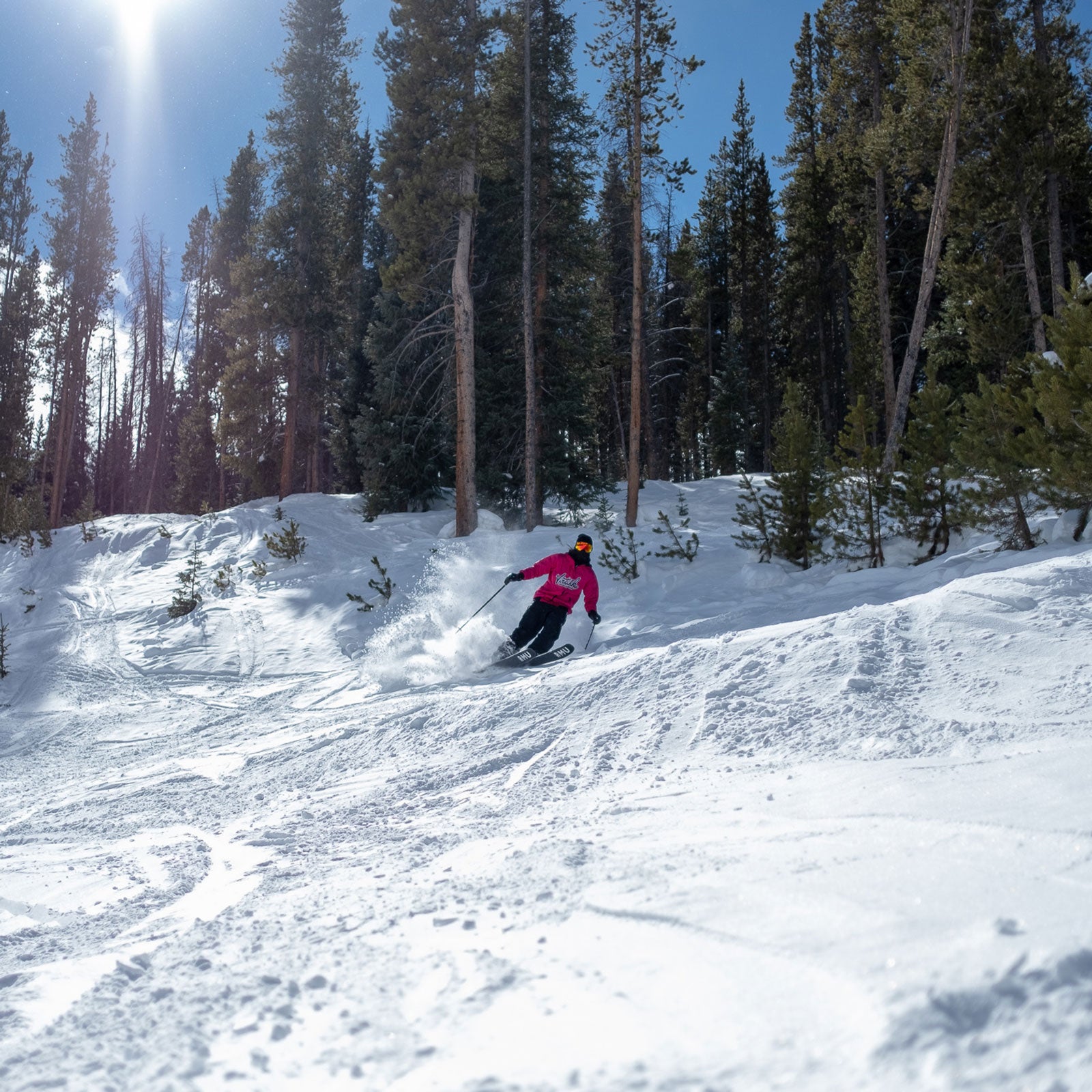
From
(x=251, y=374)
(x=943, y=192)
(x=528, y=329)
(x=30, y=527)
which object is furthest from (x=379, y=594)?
(x=251, y=374)

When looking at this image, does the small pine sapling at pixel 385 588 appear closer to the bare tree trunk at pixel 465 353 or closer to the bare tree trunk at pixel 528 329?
the bare tree trunk at pixel 465 353

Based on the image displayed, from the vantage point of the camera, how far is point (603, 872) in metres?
2.85

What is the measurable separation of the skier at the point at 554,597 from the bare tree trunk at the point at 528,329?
297 inches

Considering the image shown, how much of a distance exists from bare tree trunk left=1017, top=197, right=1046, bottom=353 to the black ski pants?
1453 cm

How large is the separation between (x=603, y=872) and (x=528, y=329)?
16.4 meters

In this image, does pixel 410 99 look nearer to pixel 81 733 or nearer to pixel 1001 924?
pixel 81 733

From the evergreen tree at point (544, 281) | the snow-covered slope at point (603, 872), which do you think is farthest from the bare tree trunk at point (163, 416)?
the snow-covered slope at point (603, 872)

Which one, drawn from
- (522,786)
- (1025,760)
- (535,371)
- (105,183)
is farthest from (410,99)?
(105,183)

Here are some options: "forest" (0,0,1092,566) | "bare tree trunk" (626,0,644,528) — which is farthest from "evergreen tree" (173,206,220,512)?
"bare tree trunk" (626,0,644,528)

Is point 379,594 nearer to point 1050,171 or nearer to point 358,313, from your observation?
point 358,313

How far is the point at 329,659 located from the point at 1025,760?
8.81 m

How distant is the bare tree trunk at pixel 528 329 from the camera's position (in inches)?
707

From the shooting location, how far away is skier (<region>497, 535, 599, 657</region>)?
30.2ft

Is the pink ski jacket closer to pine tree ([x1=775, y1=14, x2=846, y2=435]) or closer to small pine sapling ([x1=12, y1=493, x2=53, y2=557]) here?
small pine sapling ([x1=12, y1=493, x2=53, y2=557])
